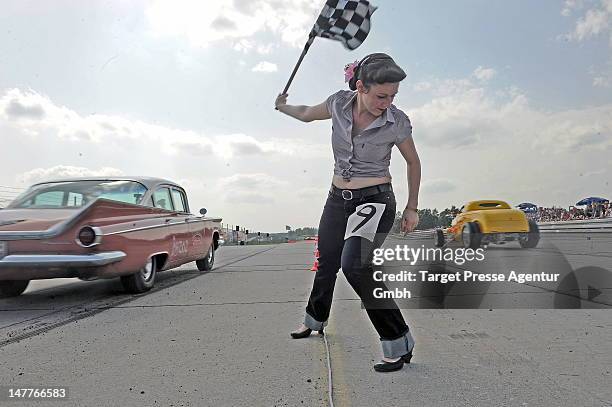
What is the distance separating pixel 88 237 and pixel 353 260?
11.0ft

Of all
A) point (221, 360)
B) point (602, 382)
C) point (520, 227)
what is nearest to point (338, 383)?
point (221, 360)

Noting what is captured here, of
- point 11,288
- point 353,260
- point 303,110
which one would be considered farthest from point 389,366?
point 11,288

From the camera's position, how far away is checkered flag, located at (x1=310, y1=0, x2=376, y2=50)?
12.1ft

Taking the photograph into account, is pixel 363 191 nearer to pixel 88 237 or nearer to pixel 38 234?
pixel 88 237

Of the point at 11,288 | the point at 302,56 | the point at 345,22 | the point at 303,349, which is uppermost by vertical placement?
the point at 345,22

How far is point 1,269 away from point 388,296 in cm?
406

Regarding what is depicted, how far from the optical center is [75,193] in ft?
20.6

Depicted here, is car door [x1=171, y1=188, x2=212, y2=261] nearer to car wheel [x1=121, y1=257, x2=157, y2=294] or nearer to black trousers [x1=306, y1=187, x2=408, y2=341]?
car wheel [x1=121, y1=257, x2=157, y2=294]

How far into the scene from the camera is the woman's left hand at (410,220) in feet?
10.4

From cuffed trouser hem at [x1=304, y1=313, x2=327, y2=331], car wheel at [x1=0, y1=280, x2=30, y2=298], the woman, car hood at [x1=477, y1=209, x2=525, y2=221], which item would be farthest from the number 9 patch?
car hood at [x1=477, y1=209, x2=525, y2=221]

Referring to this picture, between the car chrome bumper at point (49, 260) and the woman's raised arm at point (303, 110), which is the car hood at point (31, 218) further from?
the woman's raised arm at point (303, 110)

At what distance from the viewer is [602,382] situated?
2617 millimetres

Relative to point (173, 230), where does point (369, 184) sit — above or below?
above

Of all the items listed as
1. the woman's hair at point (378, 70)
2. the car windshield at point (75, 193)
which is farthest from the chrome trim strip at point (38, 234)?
the woman's hair at point (378, 70)
